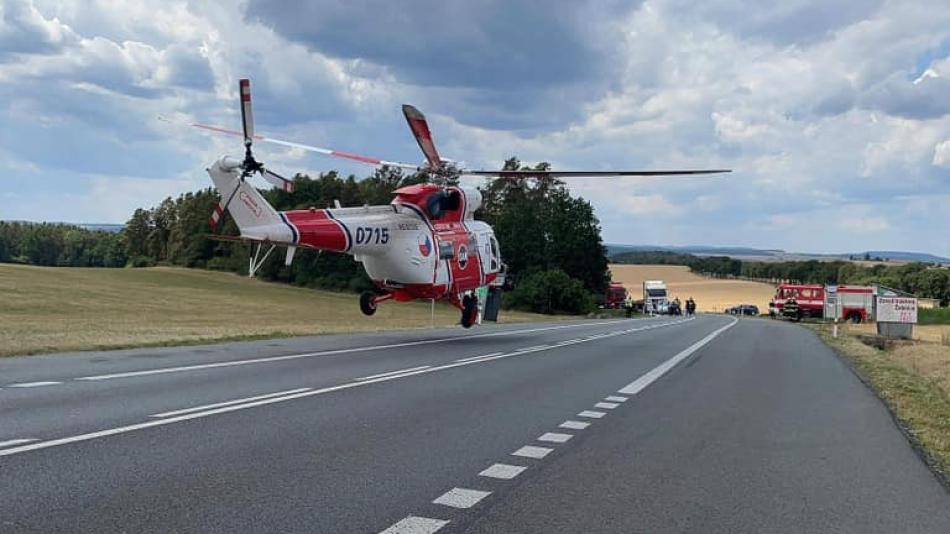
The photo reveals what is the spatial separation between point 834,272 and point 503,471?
137 meters

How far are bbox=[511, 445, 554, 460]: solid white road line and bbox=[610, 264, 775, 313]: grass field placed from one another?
317 feet

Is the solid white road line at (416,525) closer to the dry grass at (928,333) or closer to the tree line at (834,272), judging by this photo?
the dry grass at (928,333)

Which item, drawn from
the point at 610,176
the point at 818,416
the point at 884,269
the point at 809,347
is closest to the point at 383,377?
the point at 818,416

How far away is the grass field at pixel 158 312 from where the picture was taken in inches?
850

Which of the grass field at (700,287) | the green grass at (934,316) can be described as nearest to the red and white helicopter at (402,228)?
the green grass at (934,316)

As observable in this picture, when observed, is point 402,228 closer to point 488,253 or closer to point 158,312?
point 488,253

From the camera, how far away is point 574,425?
9.66 meters

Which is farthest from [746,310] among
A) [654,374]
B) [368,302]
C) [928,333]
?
[654,374]

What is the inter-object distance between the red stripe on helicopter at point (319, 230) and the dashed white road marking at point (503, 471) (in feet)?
47.2

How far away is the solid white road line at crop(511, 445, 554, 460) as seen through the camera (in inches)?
309

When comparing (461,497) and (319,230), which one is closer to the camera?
(461,497)

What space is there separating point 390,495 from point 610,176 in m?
16.5

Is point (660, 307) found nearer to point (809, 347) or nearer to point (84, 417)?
point (809, 347)

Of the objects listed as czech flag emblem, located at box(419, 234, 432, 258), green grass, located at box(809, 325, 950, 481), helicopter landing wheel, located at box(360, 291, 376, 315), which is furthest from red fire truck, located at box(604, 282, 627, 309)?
czech flag emblem, located at box(419, 234, 432, 258)
